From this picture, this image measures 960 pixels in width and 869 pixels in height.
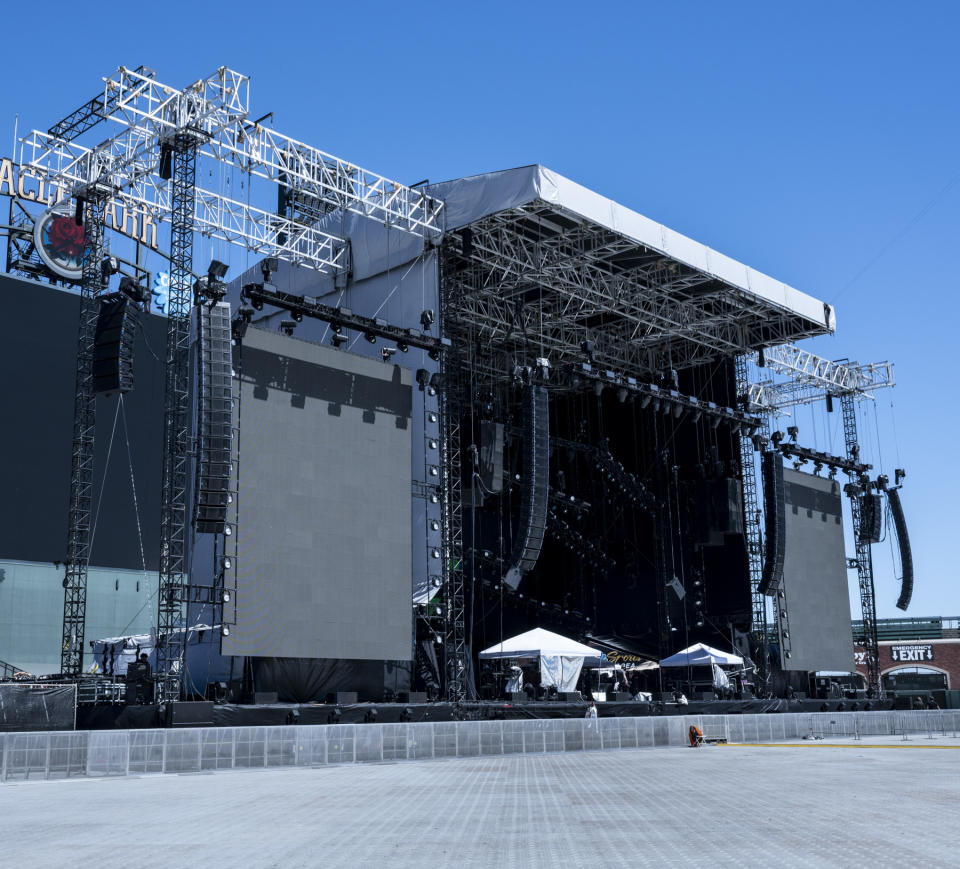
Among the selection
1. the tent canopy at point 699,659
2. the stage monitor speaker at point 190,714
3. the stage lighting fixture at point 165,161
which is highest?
the stage lighting fixture at point 165,161

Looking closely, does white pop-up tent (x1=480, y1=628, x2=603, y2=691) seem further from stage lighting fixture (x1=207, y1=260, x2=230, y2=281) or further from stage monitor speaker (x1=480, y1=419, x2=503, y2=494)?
stage lighting fixture (x1=207, y1=260, x2=230, y2=281)

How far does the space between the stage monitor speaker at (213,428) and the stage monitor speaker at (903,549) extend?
30879mm

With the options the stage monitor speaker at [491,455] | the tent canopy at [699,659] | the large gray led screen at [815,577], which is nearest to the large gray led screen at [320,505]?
the stage monitor speaker at [491,455]

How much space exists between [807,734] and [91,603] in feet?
94.0

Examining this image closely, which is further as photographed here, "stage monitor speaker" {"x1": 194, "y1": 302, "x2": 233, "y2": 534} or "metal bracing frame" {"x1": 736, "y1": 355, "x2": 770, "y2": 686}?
"metal bracing frame" {"x1": 736, "y1": 355, "x2": 770, "y2": 686}

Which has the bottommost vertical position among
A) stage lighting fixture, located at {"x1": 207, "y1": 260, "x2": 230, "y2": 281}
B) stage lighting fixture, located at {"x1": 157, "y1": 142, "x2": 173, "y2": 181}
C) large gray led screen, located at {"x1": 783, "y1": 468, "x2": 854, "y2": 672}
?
large gray led screen, located at {"x1": 783, "y1": 468, "x2": 854, "y2": 672}

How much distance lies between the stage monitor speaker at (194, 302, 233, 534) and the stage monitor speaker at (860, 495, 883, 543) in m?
29.6

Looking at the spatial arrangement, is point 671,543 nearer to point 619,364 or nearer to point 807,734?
point 619,364

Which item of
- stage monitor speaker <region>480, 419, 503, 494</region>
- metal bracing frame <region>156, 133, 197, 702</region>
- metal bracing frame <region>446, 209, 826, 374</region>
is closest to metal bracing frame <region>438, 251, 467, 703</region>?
stage monitor speaker <region>480, 419, 503, 494</region>

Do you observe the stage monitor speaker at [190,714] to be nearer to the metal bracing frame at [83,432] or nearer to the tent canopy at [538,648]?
the metal bracing frame at [83,432]

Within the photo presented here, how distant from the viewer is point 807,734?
2869cm

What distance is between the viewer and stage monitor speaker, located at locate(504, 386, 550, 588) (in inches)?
1085

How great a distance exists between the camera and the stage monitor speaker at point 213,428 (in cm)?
2131

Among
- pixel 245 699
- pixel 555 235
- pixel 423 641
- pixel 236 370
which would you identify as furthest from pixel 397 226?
pixel 245 699
